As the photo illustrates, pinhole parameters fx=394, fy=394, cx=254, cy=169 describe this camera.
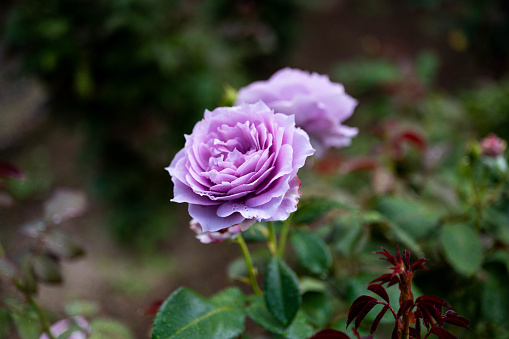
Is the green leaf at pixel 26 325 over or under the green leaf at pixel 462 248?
over

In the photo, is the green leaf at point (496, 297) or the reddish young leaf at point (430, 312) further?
the green leaf at point (496, 297)

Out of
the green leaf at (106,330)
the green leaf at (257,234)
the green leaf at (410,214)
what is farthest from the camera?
the green leaf at (106,330)

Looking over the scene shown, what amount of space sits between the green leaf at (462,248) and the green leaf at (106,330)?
822 millimetres

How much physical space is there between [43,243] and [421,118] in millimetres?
1672

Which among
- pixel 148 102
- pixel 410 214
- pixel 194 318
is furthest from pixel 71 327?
pixel 148 102

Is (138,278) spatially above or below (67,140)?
below

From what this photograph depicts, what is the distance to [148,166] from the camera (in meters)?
2.10

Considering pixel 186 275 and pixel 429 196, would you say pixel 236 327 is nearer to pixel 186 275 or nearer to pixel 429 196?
pixel 429 196

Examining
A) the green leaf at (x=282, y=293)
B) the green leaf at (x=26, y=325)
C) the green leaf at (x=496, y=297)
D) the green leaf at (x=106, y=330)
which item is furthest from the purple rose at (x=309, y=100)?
the green leaf at (x=106, y=330)

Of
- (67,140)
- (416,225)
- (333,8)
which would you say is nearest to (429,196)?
(416,225)

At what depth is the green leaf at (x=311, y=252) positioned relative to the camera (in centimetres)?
62

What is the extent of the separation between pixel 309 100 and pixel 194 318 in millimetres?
339

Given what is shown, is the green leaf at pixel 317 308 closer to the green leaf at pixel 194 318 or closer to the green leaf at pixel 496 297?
the green leaf at pixel 194 318

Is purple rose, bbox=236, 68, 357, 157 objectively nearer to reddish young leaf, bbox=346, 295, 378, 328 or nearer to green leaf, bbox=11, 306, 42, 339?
reddish young leaf, bbox=346, 295, 378, 328
